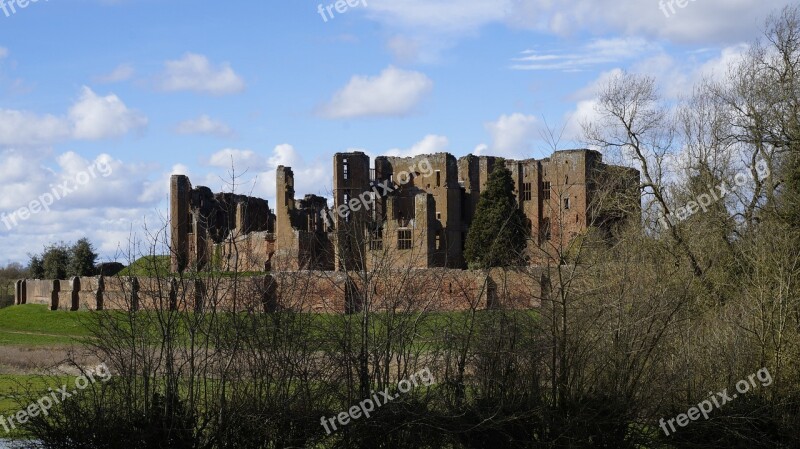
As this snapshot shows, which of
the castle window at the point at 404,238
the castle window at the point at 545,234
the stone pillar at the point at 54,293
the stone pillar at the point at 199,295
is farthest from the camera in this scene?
the castle window at the point at 404,238

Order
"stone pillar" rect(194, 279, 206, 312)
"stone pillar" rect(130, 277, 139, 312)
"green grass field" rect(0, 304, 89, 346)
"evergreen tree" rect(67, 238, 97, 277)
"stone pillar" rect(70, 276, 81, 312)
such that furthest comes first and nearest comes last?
1. "evergreen tree" rect(67, 238, 97, 277)
2. "stone pillar" rect(70, 276, 81, 312)
3. "green grass field" rect(0, 304, 89, 346)
4. "stone pillar" rect(194, 279, 206, 312)
5. "stone pillar" rect(130, 277, 139, 312)

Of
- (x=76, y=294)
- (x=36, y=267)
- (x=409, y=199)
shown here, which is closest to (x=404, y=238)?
(x=409, y=199)

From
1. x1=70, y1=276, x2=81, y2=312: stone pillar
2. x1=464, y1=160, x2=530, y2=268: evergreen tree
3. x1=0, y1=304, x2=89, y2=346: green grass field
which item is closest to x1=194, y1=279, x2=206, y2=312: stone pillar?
x1=0, y1=304, x2=89, y2=346: green grass field

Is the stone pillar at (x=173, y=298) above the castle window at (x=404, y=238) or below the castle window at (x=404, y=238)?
below

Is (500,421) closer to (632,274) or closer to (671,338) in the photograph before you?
(671,338)

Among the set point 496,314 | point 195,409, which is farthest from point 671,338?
point 195,409

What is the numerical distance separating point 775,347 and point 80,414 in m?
12.1

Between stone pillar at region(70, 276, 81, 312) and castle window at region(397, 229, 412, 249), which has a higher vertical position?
castle window at region(397, 229, 412, 249)

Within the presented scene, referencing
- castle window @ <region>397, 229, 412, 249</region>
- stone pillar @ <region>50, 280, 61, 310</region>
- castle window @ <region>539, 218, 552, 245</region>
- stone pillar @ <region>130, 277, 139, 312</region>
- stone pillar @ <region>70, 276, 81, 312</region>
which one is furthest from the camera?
castle window @ <region>397, 229, 412, 249</region>

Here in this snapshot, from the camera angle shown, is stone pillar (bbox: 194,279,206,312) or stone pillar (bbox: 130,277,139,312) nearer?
stone pillar (bbox: 130,277,139,312)

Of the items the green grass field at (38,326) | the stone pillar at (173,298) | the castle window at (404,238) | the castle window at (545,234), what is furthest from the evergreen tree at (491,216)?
the stone pillar at (173,298)

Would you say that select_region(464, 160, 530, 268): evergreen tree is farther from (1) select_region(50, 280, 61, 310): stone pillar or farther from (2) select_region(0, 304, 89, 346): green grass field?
(1) select_region(50, 280, 61, 310): stone pillar

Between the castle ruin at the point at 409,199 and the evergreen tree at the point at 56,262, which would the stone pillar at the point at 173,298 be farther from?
the evergreen tree at the point at 56,262

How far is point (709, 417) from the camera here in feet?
54.0
